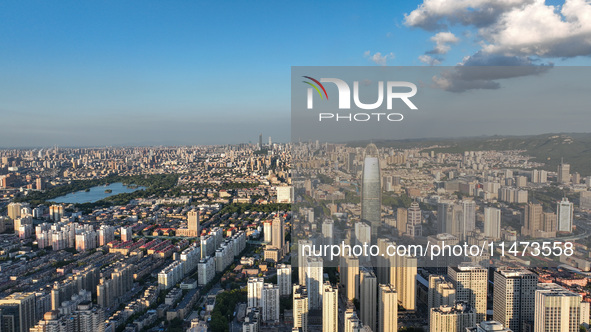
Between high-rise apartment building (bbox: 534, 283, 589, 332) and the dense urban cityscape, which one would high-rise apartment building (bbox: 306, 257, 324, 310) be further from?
high-rise apartment building (bbox: 534, 283, 589, 332)

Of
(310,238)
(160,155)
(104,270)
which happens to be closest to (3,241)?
(104,270)

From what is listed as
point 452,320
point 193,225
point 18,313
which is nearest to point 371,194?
point 452,320

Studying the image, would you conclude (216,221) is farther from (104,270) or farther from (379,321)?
(379,321)

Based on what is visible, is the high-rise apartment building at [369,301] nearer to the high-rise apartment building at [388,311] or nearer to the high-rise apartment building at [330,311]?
the high-rise apartment building at [388,311]

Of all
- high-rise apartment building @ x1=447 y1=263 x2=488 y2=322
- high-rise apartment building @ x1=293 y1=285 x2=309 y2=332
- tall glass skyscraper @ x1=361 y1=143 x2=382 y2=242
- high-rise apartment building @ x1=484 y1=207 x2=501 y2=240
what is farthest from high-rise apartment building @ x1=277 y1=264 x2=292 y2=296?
high-rise apartment building @ x1=484 y1=207 x2=501 y2=240

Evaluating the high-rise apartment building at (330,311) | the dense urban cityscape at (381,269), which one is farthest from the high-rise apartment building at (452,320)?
the high-rise apartment building at (330,311)

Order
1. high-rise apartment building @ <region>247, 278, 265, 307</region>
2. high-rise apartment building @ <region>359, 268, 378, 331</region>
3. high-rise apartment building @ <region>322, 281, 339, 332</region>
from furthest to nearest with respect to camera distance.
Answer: high-rise apartment building @ <region>247, 278, 265, 307</region> < high-rise apartment building @ <region>359, 268, 378, 331</region> < high-rise apartment building @ <region>322, 281, 339, 332</region>
